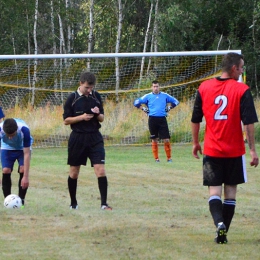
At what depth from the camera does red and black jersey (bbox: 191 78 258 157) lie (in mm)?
7191

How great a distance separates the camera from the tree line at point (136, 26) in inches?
1555

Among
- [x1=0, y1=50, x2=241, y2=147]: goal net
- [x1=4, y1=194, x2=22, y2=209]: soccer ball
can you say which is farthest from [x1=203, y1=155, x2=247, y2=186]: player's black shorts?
[x1=0, y1=50, x2=241, y2=147]: goal net

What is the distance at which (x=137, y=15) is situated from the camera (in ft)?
147

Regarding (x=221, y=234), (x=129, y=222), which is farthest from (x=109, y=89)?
(x=221, y=234)

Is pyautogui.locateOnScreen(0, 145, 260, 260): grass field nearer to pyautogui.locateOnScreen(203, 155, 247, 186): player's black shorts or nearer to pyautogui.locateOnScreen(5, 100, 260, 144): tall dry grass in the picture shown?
pyautogui.locateOnScreen(203, 155, 247, 186): player's black shorts

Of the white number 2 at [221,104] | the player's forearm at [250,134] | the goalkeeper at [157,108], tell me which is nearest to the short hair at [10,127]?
the white number 2 at [221,104]

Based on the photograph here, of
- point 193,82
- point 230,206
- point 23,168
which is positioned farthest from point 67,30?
point 230,206

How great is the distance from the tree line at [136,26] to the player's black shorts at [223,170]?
A: 3000 cm

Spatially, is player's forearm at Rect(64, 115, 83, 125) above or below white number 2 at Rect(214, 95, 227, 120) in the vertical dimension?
below

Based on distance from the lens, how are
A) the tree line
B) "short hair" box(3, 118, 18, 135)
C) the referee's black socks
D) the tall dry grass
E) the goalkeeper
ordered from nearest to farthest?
"short hair" box(3, 118, 18, 135) → the referee's black socks → the goalkeeper → the tall dry grass → the tree line

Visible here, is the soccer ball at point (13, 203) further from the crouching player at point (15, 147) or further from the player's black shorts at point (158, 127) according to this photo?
the player's black shorts at point (158, 127)

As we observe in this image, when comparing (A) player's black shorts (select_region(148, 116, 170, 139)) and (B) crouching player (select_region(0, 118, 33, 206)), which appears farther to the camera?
(A) player's black shorts (select_region(148, 116, 170, 139))

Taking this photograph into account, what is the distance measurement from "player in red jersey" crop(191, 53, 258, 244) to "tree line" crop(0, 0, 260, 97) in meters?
30.0

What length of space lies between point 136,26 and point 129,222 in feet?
123
